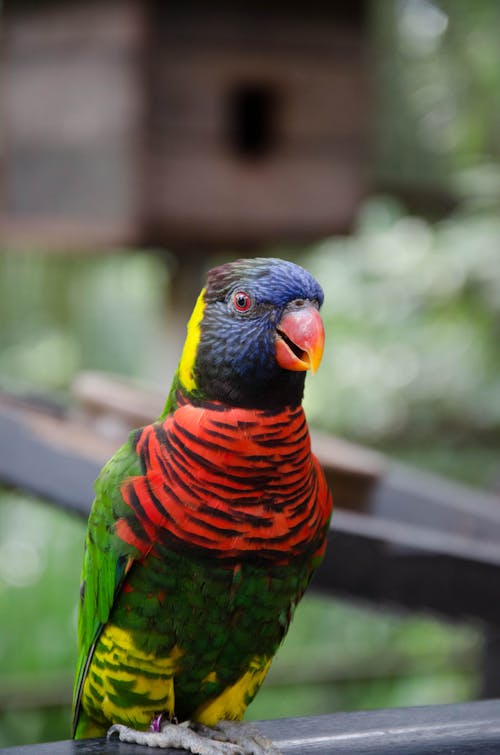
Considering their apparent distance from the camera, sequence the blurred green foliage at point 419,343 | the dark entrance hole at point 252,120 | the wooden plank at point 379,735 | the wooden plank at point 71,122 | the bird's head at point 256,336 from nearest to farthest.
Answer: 1. the wooden plank at point 379,735
2. the bird's head at point 256,336
3. the wooden plank at point 71,122
4. the dark entrance hole at point 252,120
5. the blurred green foliage at point 419,343

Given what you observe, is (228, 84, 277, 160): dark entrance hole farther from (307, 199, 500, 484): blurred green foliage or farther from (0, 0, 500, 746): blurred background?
(307, 199, 500, 484): blurred green foliage

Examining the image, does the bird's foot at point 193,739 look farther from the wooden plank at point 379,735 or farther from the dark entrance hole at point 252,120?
the dark entrance hole at point 252,120

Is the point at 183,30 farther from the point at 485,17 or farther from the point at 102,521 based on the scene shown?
the point at 102,521

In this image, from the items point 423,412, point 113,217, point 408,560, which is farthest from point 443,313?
point 408,560

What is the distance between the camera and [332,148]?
2.14 metres

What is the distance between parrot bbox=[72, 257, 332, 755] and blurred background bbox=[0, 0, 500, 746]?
60 cm

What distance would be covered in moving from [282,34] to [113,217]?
0.54 metres

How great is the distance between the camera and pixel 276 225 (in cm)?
206

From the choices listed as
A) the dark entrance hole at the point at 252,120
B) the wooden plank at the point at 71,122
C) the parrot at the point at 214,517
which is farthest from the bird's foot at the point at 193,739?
the dark entrance hole at the point at 252,120

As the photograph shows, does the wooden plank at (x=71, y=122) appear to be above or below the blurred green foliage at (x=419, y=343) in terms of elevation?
above

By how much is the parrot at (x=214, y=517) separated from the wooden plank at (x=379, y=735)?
0.08m

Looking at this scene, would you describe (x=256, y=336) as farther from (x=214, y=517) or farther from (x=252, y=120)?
(x=252, y=120)

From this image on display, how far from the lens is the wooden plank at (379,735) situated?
0.73 meters

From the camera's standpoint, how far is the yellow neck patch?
90 centimetres
